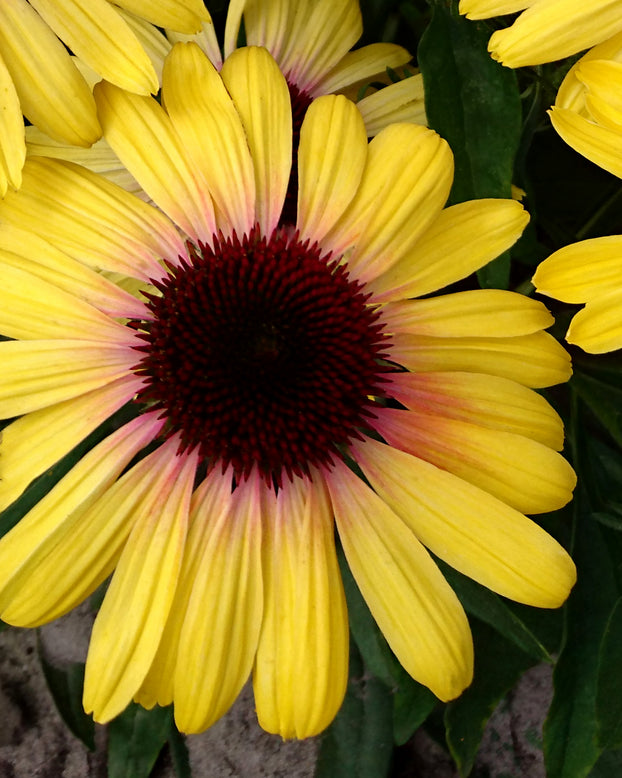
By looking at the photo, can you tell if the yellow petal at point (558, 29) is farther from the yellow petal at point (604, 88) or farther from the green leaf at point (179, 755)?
the green leaf at point (179, 755)

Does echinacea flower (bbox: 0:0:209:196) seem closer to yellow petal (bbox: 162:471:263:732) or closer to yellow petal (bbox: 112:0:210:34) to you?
yellow petal (bbox: 112:0:210:34)

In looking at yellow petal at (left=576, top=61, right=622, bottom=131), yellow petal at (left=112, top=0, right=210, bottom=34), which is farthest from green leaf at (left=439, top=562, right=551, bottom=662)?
yellow petal at (left=112, top=0, right=210, bottom=34)

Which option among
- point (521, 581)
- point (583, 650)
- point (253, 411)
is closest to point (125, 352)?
point (253, 411)

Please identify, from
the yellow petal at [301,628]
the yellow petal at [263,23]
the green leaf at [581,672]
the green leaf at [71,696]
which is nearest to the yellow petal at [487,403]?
the yellow petal at [301,628]

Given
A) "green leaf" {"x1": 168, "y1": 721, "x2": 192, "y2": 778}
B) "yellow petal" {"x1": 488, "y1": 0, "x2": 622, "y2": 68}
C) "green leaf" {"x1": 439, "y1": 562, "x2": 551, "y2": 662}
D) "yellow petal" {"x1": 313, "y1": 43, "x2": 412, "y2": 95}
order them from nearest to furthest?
"yellow petal" {"x1": 488, "y1": 0, "x2": 622, "y2": 68}, "green leaf" {"x1": 439, "y1": 562, "x2": 551, "y2": 662}, "yellow petal" {"x1": 313, "y1": 43, "x2": 412, "y2": 95}, "green leaf" {"x1": 168, "y1": 721, "x2": 192, "y2": 778}

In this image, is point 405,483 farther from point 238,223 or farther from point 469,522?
point 238,223
